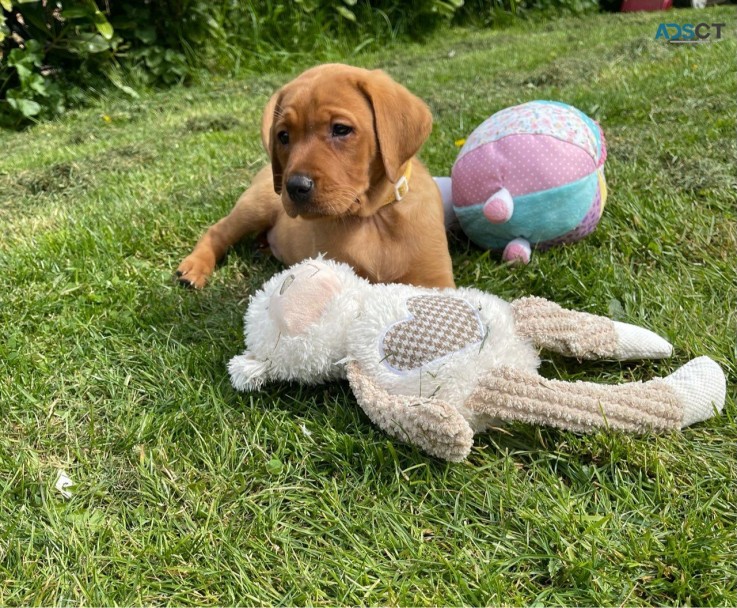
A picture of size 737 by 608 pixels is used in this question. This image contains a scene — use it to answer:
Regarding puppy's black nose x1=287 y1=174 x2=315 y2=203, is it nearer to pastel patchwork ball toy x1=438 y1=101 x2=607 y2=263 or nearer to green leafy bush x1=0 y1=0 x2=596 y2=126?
pastel patchwork ball toy x1=438 y1=101 x2=607 y2=263

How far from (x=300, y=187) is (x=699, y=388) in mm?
1417

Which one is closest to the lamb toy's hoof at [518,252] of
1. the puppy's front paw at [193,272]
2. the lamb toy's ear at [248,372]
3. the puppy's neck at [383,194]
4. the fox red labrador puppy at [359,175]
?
the fox red labrador puppy at [359,175]

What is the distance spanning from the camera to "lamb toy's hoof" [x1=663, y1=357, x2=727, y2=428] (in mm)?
1723

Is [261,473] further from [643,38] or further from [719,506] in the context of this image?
[643,38]

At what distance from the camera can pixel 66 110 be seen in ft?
22.4

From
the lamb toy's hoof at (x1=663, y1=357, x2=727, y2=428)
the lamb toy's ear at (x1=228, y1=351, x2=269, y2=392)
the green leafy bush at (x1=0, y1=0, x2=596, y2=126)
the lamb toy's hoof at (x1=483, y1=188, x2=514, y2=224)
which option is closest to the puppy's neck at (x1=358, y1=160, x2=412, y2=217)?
the lamb toy's hoof at (x1=483, y1=188, x2=514, y2=224)

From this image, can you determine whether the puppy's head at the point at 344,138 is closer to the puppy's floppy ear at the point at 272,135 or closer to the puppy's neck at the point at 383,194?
the puppy's neck at the point at 383,194

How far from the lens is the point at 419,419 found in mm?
1643

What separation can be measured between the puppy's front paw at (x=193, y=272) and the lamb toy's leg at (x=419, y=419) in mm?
1257

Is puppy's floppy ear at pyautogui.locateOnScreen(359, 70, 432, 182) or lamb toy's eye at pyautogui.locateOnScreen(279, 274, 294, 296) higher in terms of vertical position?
puppy's floppy ear at pyautogui.locateOnScreen(359, 70, 432, 182)

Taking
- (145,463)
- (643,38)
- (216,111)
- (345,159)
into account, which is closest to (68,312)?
(145,463)

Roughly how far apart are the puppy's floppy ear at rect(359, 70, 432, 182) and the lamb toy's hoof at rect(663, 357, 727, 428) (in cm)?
121

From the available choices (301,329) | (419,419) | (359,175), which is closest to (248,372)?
(301,329)

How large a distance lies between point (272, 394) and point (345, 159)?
35.9 inches
